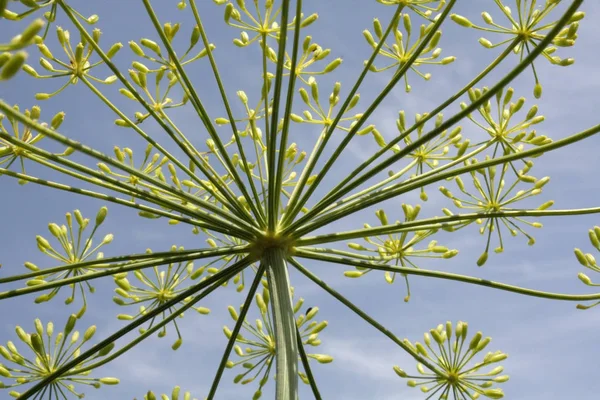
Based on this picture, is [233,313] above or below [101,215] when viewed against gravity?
below

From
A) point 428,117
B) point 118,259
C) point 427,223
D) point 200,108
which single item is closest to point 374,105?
point 428,117

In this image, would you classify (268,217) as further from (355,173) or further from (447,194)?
(447,194)

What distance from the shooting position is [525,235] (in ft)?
24.4

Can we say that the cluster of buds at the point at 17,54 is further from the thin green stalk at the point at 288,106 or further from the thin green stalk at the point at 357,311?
the thin green stalk at the point at 357,311

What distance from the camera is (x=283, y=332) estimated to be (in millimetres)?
5316

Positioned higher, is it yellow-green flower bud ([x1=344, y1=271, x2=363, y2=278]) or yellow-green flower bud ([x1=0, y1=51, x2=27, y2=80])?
yellow-green flower bud ([x1=344, y1=271, x2=363, y2=278])

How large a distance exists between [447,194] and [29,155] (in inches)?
177

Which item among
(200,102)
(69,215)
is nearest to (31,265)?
(69,215)

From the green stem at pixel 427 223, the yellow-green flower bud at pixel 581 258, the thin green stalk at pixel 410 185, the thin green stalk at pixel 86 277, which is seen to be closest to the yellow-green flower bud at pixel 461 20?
the thin green stalk at pixel 410 185

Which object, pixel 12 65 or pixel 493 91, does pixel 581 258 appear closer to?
pixel 493 91

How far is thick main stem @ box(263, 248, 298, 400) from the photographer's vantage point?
4.96m

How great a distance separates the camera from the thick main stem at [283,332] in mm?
4961

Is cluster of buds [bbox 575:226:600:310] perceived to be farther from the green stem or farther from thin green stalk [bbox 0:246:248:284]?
thin green stalk [bbox 0:246:248:284]

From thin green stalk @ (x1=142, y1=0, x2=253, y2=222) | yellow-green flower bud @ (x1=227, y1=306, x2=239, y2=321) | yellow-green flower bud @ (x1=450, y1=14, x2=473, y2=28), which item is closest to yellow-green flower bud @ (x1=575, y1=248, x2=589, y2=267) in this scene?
yellow-green flower bud @ (x1=450, y1=14, x2=473, y2=28)
